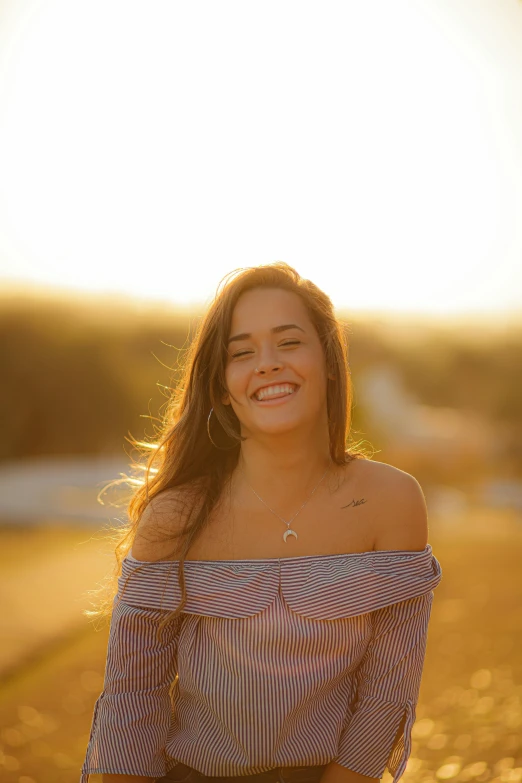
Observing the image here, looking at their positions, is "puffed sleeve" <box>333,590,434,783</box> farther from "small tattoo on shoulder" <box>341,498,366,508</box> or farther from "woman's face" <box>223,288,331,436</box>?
"woman's face" <box>223,288,331,436</box>

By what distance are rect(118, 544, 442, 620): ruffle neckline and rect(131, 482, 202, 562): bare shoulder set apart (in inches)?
0.9

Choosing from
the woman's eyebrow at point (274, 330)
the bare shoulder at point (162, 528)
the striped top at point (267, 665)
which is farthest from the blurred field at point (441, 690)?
the woman's eyebrow at point (274, 330)

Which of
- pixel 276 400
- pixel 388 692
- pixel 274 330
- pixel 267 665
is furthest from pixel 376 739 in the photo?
pixel 274 330

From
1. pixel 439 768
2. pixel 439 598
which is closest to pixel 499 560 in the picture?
pixel 439 598

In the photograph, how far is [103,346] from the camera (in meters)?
11.6

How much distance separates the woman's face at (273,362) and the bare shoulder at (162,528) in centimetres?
28

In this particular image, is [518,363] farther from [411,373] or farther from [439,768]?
[439,768]

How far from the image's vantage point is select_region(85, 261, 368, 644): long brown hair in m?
2.02

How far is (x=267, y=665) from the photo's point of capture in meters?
1.73

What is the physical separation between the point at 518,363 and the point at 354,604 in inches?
537

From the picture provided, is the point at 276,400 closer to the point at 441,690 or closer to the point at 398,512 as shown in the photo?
the point at 398,512

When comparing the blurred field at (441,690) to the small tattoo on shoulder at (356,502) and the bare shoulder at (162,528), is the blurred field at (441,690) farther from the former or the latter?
the bare shoulder at (162,528)

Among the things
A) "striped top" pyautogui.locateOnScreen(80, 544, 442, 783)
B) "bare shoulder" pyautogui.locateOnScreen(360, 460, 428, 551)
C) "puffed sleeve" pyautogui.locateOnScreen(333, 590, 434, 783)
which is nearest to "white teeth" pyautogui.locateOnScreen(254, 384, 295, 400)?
"bare shoulder" pyautogui.locateOnScreen(360, 460, 428, 551)

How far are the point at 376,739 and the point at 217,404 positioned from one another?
971mm
